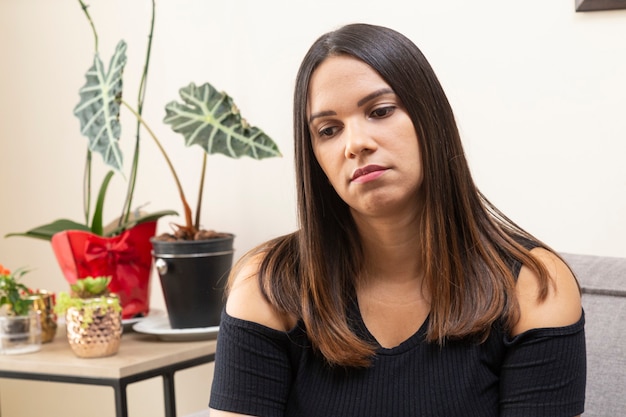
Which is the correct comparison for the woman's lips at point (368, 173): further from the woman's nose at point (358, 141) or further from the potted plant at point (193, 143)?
the potted plant at point (193, 143)

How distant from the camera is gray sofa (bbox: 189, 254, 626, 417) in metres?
1.30

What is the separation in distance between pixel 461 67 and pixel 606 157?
0.33 m

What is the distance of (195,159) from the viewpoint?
229 centimetres

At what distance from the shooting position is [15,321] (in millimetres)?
1910

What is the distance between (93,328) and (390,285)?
2.45 ft

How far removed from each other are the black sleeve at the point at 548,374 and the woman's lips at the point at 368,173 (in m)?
0.27

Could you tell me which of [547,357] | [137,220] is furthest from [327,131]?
[137,220]

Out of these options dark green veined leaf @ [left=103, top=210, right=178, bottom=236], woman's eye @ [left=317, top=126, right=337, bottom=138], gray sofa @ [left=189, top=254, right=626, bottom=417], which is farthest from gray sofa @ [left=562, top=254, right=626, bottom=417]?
dark green veined leaf @ [left=103, top=210, right=178, bottom=236]

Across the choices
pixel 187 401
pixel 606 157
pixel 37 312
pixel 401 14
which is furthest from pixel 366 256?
pixel 187 401

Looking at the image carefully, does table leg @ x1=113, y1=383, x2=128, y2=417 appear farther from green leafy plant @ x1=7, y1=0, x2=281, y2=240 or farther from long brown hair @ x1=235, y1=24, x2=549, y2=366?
long brown hair @ x1=235, y1=24, x2=549, y2=366

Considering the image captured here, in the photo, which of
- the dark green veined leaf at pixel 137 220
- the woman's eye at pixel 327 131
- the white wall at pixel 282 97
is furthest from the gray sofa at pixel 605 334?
the dark green veined leaf at pixel 137 220

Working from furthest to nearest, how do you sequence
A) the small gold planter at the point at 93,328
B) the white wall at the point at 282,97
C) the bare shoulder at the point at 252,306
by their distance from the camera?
the small gold planter at the point at 93,328, the white wall at the point at 282,97, the bare shoulder at the point at 252,306

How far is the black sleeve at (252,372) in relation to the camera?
1.26 meters

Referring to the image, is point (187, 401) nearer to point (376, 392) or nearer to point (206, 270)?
point (206, 270)
